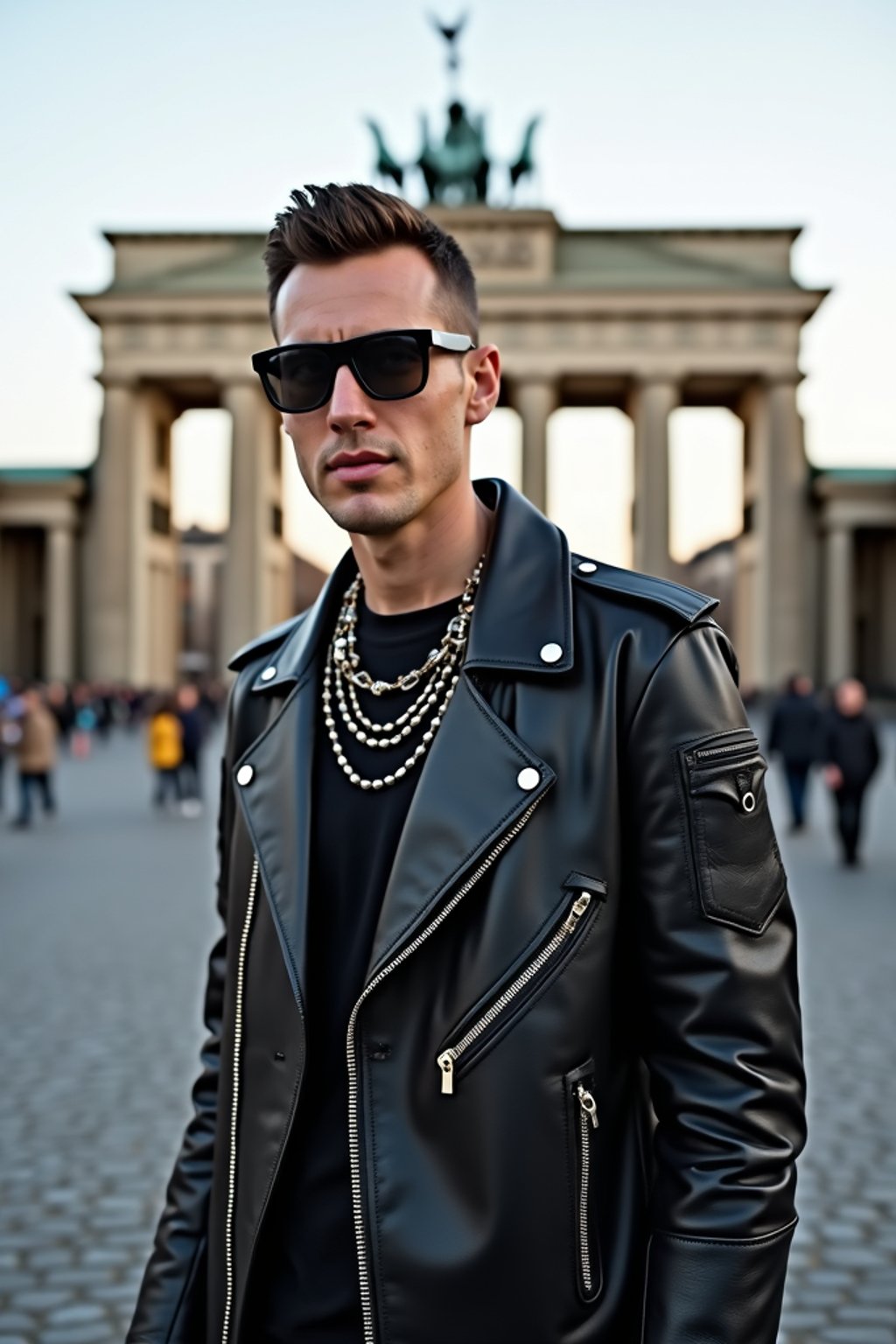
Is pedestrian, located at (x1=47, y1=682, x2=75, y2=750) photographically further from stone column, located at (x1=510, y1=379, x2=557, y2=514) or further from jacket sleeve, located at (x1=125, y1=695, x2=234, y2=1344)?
jacket sleeve, located at (x1=125, y1=695, x2=234, y2=1344)

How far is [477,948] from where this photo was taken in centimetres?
163

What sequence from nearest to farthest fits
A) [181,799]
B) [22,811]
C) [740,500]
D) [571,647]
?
[571,647] → [22,811] → [181,799] → [740,500]

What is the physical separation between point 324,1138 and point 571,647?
2.30ft

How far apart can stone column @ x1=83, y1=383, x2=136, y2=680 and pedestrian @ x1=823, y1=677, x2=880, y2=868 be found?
3785 centimetres

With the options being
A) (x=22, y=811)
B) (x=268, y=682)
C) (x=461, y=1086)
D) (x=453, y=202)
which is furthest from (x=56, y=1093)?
(x=453, y=202)

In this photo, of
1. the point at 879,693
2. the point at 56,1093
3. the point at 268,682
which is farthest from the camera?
the point at 879,693

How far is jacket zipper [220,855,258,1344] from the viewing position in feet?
5.77

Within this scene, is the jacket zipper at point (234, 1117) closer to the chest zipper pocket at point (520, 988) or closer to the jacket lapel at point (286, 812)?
the jacket lapel at point (286, 812)

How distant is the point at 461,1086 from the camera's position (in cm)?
160

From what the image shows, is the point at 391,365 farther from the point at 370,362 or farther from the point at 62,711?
the point at 62,711

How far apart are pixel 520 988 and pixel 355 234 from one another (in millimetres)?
974

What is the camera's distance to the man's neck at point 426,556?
6.23 feet

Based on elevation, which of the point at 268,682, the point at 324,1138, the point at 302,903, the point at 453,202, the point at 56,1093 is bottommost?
the point at 56,1093

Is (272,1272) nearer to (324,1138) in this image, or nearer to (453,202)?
(324,1138)
